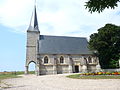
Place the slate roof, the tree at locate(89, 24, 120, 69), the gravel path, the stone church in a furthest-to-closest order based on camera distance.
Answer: the slate roof < the stone church < the tree at locate(89, 24, 120, 69) < the gravel path

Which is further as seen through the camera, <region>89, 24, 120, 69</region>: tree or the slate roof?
the slate roof

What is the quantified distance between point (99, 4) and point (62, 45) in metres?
33.8

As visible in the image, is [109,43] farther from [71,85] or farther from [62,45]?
[71,85]

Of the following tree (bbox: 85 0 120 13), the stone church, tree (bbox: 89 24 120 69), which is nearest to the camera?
tree (bbox: 85 0 120 13)

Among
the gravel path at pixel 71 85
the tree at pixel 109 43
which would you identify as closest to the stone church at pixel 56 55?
the tree at pixel 109 43

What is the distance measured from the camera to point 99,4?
23.6ft

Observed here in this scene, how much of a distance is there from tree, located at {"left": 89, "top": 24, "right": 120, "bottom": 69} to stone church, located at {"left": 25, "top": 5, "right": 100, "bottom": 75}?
5.58 meters

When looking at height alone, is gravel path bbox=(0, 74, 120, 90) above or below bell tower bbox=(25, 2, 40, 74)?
below

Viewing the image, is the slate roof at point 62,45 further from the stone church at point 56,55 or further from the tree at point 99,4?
the tree at point 99,4

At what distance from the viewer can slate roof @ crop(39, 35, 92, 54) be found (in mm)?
38484

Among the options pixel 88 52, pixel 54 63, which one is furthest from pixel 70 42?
pixel 54 63

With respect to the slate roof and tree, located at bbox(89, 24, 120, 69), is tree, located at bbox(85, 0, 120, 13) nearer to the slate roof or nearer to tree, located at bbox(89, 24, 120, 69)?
tree, located at bbox(89, 24, 120, 69)

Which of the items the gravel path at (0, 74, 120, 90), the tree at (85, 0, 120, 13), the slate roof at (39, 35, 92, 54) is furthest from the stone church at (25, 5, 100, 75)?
the tree at (85, 0, 120, 13)

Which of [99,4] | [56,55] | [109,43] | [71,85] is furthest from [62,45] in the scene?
[99,4]
